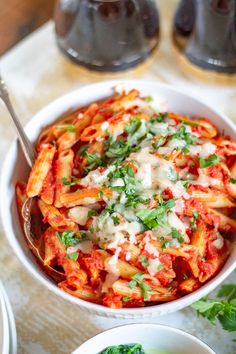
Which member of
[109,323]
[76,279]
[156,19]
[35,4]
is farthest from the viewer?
[35,4]

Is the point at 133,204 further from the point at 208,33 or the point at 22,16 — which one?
the point at 22,16

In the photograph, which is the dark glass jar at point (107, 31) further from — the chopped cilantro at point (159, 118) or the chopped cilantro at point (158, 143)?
the chopped cilantro at point (158, 143)

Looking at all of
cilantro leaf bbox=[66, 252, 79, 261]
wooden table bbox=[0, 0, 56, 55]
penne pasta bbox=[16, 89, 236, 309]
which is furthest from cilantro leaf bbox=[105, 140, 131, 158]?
wooden table bbox=[0, 0, 56, 55]

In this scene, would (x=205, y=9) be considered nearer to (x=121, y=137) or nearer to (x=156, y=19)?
(x=156, y=19)

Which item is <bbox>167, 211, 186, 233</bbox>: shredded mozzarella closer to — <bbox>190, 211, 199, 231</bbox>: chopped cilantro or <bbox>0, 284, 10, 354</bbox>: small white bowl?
<bbox>190, 211, 199, 231</bbox>: chopped cilantro

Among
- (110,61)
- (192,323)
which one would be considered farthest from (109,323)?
(110,61)

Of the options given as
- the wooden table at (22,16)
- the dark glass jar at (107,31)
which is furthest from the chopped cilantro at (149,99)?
the wooden table at (22,16)

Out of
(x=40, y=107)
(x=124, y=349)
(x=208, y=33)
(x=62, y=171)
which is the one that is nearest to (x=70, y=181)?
(x=62, y=171)
